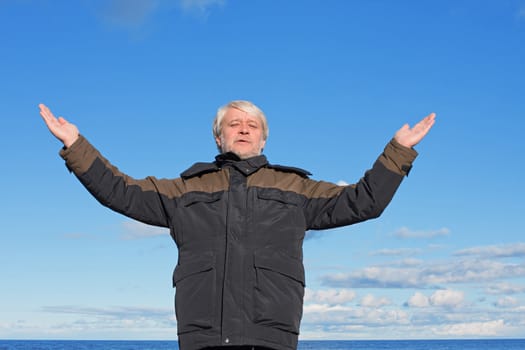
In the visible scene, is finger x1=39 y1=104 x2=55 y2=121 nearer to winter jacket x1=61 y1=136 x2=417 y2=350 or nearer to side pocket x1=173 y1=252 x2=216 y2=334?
winter jacket x1=61 y1=136 x2=417 y2=350

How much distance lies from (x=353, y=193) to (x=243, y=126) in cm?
96

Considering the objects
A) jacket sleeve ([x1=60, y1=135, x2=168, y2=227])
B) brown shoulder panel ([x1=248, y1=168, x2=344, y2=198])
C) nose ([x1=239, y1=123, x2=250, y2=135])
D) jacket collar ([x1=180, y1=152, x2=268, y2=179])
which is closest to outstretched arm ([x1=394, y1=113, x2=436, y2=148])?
brown shoulder panel ([x1=248, y1=168, x2=344, y2=198])

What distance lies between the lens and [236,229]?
4562 mm

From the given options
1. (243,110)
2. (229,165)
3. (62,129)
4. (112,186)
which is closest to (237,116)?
(243,110)

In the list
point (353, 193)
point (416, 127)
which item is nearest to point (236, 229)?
point (353, 193)

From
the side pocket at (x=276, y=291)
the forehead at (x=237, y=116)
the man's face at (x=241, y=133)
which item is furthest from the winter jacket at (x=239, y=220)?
the forehead at (x=237, y=116)

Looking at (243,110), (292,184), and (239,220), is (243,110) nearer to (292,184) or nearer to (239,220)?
(292,184)

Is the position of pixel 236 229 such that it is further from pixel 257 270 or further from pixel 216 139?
pixel 216 139

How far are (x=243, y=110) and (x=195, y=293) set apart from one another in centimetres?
141

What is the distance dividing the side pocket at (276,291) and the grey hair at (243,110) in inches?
43.0

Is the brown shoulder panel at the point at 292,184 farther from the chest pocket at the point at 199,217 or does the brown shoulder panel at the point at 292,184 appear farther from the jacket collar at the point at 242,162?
the chest pocket at the point at 199,217

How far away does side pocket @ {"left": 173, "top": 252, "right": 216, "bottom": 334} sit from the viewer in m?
4.46

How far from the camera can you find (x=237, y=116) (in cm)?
516

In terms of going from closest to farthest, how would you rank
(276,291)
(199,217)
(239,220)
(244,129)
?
(276,291), (239,220), (199,217), (244,129)
